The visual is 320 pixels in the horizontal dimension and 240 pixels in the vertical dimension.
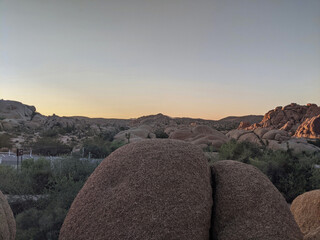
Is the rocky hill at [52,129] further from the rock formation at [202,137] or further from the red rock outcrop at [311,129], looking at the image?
the red rock outcrop at [311,129]

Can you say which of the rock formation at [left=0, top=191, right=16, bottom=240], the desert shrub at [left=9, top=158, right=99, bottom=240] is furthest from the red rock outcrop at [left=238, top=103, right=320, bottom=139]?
the rock formation at [left=0, top=191, right=16, bottom=240]

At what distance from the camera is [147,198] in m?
4.82

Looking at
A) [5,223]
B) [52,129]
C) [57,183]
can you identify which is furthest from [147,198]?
[52,129]

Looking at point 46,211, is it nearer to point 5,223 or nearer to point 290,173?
point 5,223

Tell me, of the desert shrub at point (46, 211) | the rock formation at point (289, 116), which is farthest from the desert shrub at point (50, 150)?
the rock formation at point (289, 116)

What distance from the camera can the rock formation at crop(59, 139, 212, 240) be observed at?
15.0 ft

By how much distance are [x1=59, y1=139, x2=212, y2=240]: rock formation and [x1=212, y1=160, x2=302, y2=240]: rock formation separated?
0.89ft

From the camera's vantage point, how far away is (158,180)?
16.6ft

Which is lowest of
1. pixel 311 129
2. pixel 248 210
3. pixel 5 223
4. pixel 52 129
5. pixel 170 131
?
pixel 5 223

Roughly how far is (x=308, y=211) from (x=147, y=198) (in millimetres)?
5912

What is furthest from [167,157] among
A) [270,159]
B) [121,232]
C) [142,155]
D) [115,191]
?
[270,159]

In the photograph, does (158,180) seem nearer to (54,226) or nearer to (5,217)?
(5,217)

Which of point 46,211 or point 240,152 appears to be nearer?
point 46,211

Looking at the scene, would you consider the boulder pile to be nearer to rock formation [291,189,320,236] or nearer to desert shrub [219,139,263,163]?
rock formation [291,189,320,236]
